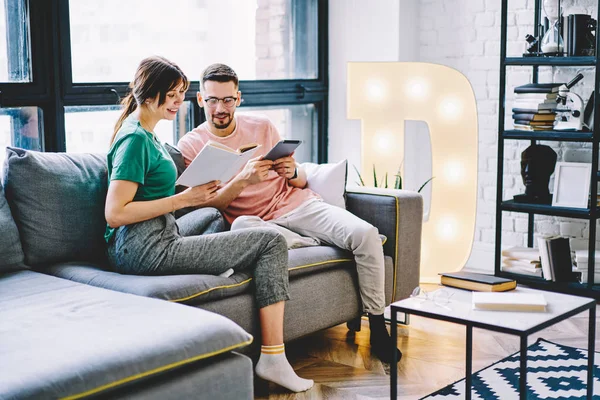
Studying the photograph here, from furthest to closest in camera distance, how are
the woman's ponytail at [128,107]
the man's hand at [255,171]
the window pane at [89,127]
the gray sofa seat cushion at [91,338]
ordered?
the window pane at [89,127] → the man's hand at [255,171] → the woman's ponytail at [128,107] → the gray sofa seat cushion at [91,338]

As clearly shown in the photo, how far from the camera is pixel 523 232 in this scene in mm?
4633

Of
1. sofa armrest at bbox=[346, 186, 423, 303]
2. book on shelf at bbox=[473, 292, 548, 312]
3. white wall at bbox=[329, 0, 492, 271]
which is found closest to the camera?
book on shelf at bbox=[473, 292, 548, 312]

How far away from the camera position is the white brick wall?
14.7ft

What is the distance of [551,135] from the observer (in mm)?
4129

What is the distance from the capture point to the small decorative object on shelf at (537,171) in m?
4.26

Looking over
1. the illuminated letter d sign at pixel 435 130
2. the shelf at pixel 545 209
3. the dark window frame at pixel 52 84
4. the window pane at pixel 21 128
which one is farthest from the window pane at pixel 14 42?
the shelf at pixel 545 209

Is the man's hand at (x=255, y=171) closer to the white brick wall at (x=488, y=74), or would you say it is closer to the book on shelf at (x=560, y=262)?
the book on shelf at (x=560, y=262)

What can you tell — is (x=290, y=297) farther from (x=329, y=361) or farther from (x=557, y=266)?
(x=557, y=266)

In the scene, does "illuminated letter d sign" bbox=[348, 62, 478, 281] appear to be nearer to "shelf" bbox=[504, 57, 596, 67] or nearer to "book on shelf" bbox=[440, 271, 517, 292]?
"shelf" bbox=[504, 57, 596, 67]

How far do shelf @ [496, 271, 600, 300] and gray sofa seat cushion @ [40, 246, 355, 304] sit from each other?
5.43 feet

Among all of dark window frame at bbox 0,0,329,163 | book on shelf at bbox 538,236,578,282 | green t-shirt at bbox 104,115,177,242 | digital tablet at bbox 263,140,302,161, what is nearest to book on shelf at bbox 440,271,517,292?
digital tablet at bbox 263,140,302,161

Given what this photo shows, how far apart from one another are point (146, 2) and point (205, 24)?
1.33 feet

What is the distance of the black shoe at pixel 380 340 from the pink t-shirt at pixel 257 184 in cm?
59

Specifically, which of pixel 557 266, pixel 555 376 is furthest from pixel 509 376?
pixel 557 266
